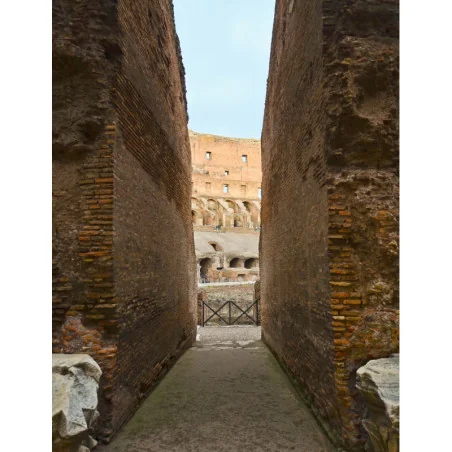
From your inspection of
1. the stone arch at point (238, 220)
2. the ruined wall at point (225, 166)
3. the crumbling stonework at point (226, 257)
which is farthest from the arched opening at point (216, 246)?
the ruined wall at point (225, 166)

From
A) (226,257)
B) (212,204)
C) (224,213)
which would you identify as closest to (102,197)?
(226,257)

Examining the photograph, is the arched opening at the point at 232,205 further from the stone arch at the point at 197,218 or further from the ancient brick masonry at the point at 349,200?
the ancient brick masonry at the point at 349,200

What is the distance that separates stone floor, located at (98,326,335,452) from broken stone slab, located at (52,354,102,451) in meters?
0.85

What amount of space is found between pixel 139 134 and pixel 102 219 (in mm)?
1656

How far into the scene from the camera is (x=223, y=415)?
4.56 metres

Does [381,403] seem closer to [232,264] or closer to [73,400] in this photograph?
[73,400]

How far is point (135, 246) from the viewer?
4773 mm

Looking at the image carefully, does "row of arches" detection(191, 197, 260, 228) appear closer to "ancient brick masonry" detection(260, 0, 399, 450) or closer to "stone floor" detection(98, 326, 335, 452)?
"stone floor" detection(98, 326, 335, 452)

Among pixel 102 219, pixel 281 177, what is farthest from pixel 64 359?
pixel 281 177

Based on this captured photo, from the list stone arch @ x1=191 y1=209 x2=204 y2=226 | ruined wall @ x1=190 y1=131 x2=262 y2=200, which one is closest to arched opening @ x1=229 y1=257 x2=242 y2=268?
stone arch @ x1=191 y1=209 x2=204 y2=226

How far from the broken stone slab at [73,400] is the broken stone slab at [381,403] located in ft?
8.08

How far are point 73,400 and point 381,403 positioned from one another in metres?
2.65

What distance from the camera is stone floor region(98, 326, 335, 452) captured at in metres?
3.83

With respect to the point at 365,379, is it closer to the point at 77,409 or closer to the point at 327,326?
the point at 327,326
